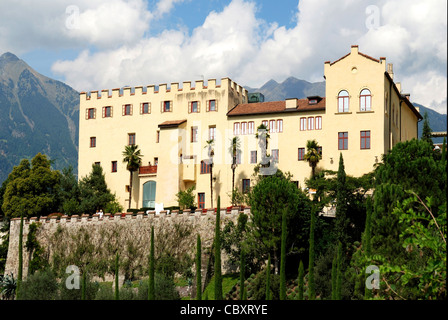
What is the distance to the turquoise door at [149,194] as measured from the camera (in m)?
59.3

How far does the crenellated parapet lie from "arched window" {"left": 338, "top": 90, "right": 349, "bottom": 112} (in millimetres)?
11069

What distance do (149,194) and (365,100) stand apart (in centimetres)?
2114

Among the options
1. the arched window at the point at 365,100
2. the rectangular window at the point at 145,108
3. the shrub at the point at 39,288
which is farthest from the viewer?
the rectangular window at the point at 145,108

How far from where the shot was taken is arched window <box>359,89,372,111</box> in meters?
52.0

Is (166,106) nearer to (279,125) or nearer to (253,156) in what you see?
(253,156)

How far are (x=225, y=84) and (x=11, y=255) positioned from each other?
23605 mm

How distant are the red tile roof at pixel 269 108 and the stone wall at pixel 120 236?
1324 centimetres

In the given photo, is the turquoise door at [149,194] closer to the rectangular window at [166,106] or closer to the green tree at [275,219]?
the rectangular window at [166,106]

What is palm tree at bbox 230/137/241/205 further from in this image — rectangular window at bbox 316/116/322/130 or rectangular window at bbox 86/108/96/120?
rectangular window at bbox 86/108/96/120

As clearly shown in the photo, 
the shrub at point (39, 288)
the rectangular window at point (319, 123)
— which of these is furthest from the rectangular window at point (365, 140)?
the shrub at point (39, 288)

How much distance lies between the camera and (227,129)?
57781mm
